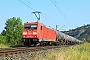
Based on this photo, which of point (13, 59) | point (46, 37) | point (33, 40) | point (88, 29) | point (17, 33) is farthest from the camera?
point (88, 29)

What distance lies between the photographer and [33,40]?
86.4ft

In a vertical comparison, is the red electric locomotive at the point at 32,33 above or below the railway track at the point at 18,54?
above

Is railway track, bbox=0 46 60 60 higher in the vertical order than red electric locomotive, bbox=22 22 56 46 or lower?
lower

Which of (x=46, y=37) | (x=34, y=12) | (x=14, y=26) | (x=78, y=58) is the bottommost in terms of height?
(x=78, y=58)

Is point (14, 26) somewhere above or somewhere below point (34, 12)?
above

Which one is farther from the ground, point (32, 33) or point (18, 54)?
point (32, 33)

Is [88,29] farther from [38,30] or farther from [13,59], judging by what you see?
[13,59]

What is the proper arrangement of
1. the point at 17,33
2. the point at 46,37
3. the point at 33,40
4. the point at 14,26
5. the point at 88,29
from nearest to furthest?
1. the point at 33,40
2. the point at 46,37
3. the point at 17,33
4. the point at 14,26
5. the point at 88,29

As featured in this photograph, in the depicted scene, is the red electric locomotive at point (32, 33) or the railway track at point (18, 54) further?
the red electric locomotive at point (32, 33)

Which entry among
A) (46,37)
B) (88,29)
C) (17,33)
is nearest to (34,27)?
(46,37)

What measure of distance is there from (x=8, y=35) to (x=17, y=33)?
5198mm

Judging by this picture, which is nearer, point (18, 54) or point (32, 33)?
point (18, 54)

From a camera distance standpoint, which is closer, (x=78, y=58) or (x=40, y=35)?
(x=78, y=58)

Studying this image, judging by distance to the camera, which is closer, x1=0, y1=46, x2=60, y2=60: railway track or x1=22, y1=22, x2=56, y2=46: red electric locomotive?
x1=0, y1=46, x2=60, y2=60: railway track
